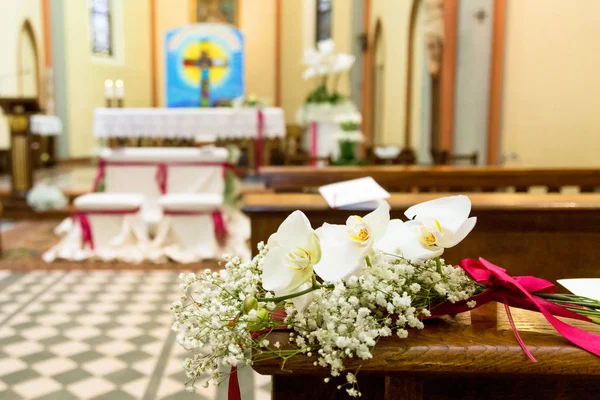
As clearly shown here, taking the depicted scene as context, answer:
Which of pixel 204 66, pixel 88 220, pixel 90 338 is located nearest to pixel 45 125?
pixel 204 66

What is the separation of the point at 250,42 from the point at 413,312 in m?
13.5

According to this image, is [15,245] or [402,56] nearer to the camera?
[15,245]

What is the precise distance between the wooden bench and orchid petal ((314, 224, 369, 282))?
13 cm

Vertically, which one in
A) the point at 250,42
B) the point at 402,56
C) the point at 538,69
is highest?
the point at 250,42

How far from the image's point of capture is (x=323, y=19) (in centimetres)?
1274

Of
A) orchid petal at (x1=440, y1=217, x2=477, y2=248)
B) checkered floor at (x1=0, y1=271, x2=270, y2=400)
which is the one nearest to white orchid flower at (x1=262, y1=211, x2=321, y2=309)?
orchid petal at (x1=440, y1=217, x2=477, y2=248)

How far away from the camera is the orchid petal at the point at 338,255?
0.95 meters

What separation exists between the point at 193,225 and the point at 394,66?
476 centimetres

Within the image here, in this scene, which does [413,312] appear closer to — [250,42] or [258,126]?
[258,126]

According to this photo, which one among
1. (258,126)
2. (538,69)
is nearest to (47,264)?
(258,126)

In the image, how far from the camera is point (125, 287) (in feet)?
14.3

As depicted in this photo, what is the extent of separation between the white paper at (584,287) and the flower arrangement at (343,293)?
20 centimetres

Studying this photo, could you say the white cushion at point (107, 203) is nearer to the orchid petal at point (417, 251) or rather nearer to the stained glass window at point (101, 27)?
the orchid petal at point (417, 251)

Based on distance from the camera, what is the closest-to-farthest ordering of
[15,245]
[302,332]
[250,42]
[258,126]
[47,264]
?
[302,332]
[47,264]
[15,245]
[258,126]
[250,42]
